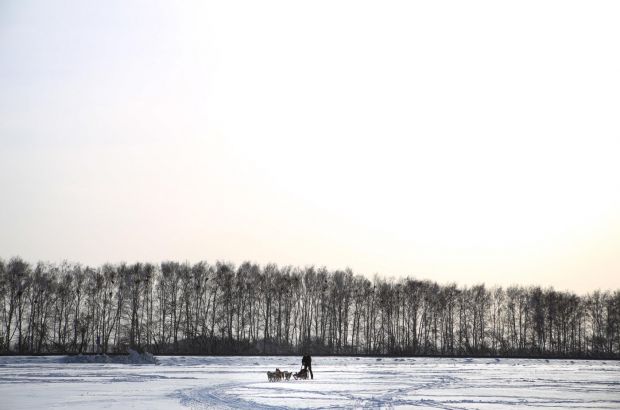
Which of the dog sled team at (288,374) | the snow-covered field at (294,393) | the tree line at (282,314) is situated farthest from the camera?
the tree line at (282,314)

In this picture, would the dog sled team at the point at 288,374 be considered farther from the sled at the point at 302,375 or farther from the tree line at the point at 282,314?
the tree line at the point at 282,314

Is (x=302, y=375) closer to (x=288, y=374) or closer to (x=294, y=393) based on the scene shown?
(x=288, y=374)

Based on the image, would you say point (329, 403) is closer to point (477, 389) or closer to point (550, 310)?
point (477, 389)

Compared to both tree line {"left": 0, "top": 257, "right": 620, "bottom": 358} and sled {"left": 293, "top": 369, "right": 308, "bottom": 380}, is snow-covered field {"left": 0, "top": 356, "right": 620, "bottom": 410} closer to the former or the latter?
sled {"left": 293, "top": 369, "right": 308, "bottom": 380}

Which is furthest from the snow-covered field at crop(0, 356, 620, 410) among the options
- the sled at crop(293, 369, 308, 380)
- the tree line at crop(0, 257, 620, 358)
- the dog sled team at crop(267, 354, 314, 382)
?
the tree line at crop(0, 257, 620, 358)

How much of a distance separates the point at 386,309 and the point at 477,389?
74368 mm

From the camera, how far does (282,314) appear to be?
102438mm

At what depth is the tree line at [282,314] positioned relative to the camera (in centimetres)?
9131

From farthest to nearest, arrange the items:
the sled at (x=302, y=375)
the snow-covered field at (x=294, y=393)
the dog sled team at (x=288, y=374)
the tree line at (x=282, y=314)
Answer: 1. the tree line at (x=282, y=314)
2. the sled at (x=302, y=375)
3. the dog sled team at (x=288, y=374)
4. the snow-covered field at (x=294, y=393)

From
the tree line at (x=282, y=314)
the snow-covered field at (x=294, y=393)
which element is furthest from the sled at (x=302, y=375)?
the tree line at (x=282, y=314)

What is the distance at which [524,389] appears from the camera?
3247cm

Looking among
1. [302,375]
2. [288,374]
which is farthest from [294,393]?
[302,375]

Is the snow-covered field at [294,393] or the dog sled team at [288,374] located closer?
the snow-covered field at [294,393]

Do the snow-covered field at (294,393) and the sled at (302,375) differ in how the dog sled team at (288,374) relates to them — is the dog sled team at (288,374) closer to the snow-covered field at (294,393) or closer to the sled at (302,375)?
the sled at (302,375)
